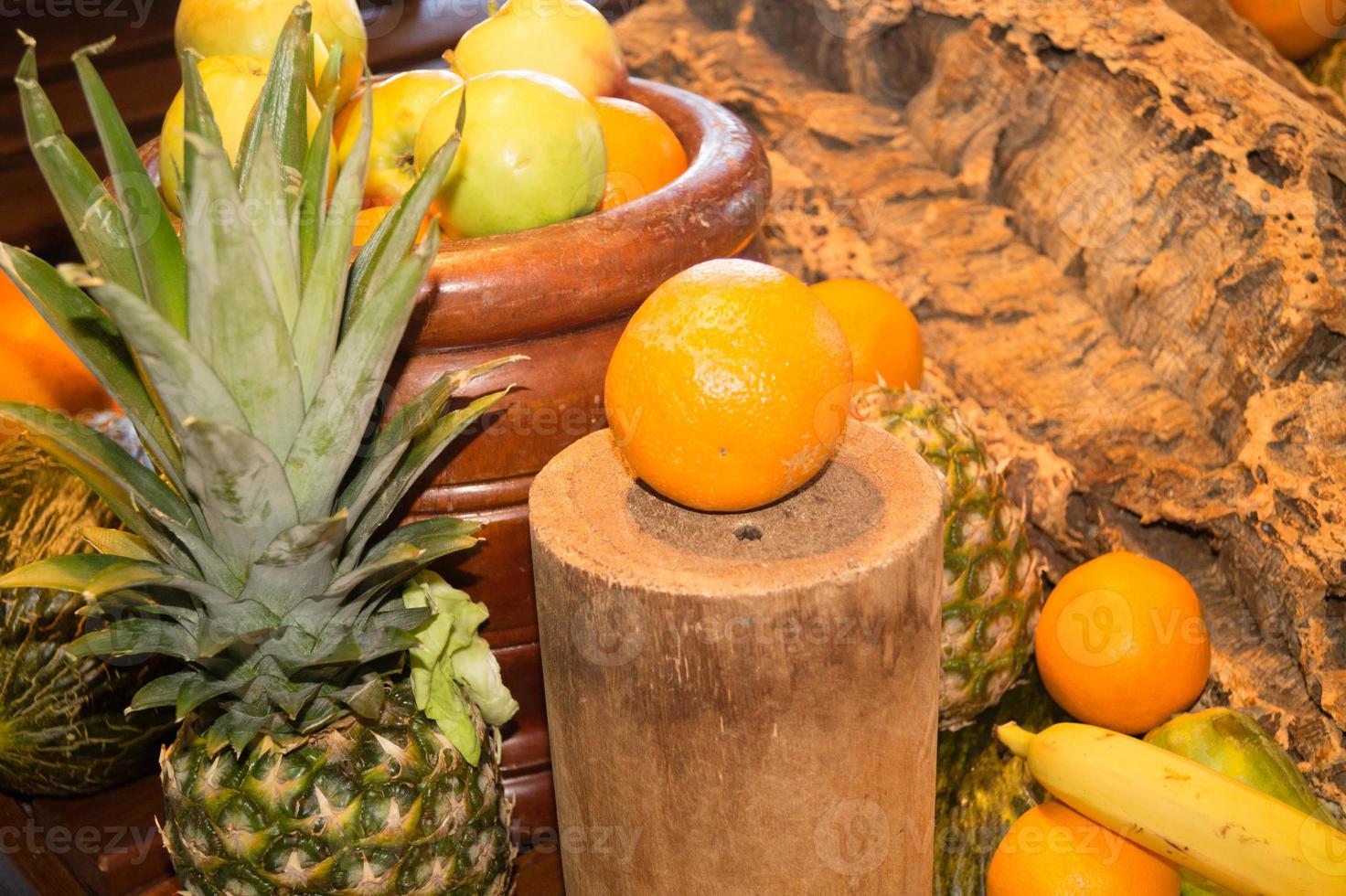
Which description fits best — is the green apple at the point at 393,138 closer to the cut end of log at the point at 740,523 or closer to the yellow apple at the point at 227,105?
the yellow apple at the point at 227,105

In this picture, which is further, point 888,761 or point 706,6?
point 706,6

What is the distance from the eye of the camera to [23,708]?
1163 millimetres

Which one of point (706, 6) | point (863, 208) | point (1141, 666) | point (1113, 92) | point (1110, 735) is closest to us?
point (1110, 735)

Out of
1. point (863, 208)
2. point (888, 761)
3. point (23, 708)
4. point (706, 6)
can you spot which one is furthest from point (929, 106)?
point (23, 708)

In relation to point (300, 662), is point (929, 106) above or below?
above

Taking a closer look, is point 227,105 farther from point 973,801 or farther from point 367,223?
point 973,801

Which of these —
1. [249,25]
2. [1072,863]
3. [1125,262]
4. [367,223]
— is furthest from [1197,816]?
[249,25]

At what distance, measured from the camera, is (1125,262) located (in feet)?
4.88

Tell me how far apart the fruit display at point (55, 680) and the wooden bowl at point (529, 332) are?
15.0 inches

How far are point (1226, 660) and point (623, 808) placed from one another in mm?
714

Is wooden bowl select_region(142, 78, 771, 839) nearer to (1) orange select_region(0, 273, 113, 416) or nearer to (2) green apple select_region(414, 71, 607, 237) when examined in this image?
(2) green apple select_region(414, 71, 607, 237)

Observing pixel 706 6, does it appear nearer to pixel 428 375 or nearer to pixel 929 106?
pixel 929 106

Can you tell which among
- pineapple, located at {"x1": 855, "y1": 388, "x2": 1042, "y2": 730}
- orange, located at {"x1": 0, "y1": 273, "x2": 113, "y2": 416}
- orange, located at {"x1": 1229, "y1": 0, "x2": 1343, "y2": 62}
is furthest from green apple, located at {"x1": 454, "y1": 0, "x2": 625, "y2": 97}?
orange, located at {"x1": 1229, "y1": 0, "x2": 1343, "y2": 62}

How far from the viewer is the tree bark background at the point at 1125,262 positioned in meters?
1.24
